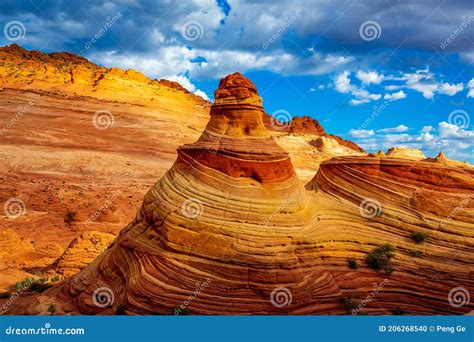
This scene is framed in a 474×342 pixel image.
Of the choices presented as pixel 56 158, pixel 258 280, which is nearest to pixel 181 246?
pixel 258 280

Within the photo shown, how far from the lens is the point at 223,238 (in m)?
11.0

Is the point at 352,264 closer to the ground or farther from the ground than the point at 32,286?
closer to the ground

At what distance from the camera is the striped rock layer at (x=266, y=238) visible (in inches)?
427

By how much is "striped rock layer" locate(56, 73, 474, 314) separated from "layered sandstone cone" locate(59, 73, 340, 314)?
3cm

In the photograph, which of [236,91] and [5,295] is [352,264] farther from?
[5,295]

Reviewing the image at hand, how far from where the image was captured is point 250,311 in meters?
10.7

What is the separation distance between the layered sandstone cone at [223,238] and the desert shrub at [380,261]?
5.43 ft

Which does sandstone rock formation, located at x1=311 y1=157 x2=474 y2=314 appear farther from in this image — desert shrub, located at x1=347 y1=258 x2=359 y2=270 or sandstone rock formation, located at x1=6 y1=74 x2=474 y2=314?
desert shrub, located at x1=347 y1=258 x2=359 y2=270

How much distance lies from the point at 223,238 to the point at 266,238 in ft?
3.84

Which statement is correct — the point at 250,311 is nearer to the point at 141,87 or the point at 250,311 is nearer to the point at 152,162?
the point at 152,162

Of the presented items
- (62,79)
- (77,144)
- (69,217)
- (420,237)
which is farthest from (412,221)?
(62,79)

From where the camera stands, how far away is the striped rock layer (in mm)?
10852

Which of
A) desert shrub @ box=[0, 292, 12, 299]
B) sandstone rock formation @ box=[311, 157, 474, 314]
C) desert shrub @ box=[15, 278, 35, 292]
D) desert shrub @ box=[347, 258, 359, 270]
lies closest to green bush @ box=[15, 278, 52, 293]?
desert shrub @ box=[15, 278, 35, 292]

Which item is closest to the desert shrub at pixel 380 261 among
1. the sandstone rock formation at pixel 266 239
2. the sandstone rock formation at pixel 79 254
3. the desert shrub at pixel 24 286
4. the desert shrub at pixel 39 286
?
the sandstone rock formation at pixel 266 239
